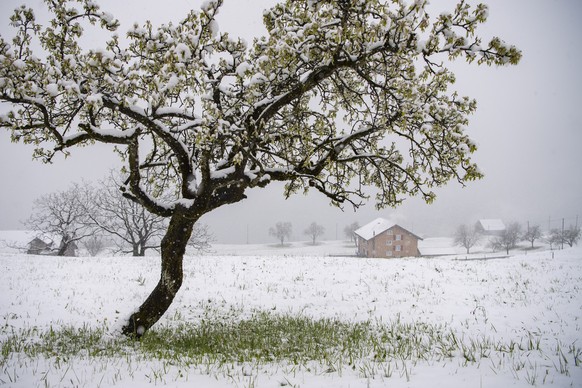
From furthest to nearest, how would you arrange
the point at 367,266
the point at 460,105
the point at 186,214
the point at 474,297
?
the point at 367,266
the point at 474,297
the point at 186,214
the point at 460,105

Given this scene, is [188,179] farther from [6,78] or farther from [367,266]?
[367,266]

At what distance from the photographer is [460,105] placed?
6762mm

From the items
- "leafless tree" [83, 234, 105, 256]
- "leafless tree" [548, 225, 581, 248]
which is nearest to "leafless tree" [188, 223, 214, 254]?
"leafless tree" [83, 234, 105, 256]

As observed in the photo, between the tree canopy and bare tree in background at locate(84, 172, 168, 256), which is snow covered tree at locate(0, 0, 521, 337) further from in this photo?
bare tree in background at locate(84, 172, 168, 256)

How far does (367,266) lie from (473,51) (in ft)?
50.5

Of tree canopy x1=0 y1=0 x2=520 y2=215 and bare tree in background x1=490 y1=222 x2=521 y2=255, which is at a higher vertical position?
tree canopy x1=0 y1=0 x2=520 y2=215

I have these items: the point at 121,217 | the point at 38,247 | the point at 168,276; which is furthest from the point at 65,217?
the point at 168,276

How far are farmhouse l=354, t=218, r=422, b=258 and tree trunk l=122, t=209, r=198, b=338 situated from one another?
75.7 metres

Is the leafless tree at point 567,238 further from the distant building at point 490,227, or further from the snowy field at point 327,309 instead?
the snowy field at point 327,309

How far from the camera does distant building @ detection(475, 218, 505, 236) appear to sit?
131m

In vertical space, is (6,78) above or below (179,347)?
above

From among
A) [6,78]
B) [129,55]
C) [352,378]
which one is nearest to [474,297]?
[352,378]

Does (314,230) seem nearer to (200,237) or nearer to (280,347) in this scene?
(200,237)

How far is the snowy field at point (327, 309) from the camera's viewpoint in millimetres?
4293
